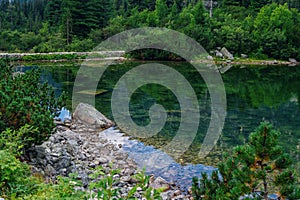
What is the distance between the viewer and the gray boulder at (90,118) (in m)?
13.5

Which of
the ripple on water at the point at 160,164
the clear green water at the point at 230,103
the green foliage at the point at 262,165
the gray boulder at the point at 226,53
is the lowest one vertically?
the gray boulder at the point at 226,53

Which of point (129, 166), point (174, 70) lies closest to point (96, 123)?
point (129, 166)

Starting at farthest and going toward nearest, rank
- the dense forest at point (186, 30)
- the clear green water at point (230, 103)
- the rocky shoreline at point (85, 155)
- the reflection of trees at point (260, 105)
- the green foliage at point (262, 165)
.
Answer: the dense forest at point (186, 30)
the reflection of trees at point (260, 105)
the clear green water at point (230, 103)
the rocky shoreline at point (85, 155)
the green foliage at point (262, 165)

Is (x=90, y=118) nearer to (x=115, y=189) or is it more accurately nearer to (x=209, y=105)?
(x=209, y=105)

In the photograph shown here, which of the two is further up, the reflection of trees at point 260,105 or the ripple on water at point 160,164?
the ripple on water at point 160,164

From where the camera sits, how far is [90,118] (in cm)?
1365

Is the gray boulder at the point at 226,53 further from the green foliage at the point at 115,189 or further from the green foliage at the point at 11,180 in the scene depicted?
the green foliage at the point at 115,189

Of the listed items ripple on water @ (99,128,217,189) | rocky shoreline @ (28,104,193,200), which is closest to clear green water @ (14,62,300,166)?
ripple on water @ (99,128,217,189)

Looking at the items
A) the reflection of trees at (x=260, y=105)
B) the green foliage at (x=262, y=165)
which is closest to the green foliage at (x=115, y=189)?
the green foliage at (x=262, y=165)

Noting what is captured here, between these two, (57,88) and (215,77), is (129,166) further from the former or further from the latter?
(215,77)

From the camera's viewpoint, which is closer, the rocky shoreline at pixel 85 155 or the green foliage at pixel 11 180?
the green foliage at pixel 11 180

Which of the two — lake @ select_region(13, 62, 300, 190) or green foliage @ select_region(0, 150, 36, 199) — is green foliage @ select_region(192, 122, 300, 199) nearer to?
green foliage @ select_region(0, 150, 36, 199)

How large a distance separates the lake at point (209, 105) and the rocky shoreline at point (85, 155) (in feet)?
2.52

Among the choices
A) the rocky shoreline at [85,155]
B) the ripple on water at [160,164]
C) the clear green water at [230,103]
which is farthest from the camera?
the clear green water at [230,103]
